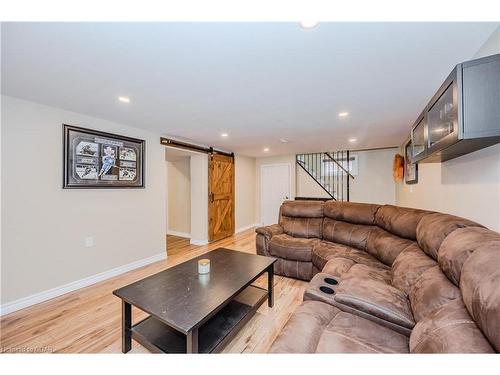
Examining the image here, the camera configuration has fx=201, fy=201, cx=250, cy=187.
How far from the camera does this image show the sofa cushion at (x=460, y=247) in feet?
3.44

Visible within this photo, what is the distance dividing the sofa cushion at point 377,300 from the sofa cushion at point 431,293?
2.3 inches

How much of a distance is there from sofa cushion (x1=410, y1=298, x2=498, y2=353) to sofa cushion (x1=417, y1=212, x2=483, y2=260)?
55 centimetres

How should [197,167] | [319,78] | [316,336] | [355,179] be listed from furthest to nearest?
[355,179]
[197,167]
[319,78]
[316,336]

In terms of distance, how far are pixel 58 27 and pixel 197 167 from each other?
344cm

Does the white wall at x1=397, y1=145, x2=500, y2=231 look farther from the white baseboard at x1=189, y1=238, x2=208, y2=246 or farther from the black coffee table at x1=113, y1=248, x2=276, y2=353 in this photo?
the white baseboard at x1=189, y1=238, x2=208, y2=246

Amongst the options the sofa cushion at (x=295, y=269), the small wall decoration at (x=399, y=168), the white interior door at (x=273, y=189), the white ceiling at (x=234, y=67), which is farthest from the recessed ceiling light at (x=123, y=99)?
the small wall decoration at (x=399, y=168)

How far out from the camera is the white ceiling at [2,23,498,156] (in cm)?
119

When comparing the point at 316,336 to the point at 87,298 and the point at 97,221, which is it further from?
the point at 97,221

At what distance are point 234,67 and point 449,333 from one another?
1956 mm

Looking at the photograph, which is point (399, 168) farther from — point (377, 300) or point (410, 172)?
point (377, 300)

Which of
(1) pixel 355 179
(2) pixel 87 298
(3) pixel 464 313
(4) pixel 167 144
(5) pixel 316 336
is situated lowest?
(2) pixel 87 298

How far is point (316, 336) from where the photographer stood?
1131 millimetres

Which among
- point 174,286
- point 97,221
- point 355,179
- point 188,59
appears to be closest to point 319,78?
point 188,59
